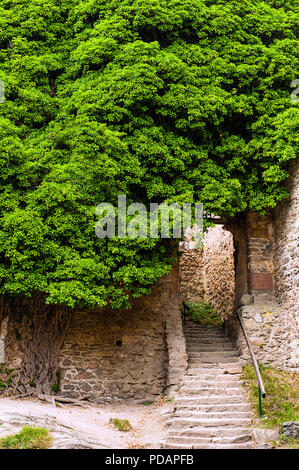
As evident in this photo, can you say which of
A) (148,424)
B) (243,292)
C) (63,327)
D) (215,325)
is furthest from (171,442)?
(215,325)

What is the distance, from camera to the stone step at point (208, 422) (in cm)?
1055

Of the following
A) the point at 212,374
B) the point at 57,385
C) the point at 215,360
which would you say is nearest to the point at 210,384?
the point at 212,374

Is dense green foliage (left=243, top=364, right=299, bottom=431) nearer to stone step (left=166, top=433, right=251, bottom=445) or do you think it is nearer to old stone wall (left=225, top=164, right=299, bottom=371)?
old stone wall (left=225, top=164, right=299, bottom=371)

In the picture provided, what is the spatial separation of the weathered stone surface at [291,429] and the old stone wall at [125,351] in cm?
329

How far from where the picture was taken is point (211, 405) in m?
11.2

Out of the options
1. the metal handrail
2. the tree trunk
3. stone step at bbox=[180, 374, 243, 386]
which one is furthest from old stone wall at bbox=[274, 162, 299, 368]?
the tree trunk

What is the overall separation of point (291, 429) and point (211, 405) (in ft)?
6.41

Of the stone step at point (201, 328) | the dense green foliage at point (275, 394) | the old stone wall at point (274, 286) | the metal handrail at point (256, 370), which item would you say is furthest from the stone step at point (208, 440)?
the stone step at point (201, 328)

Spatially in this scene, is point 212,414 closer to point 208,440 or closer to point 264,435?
point 208,440

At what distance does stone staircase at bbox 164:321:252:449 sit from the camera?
10.1 meters

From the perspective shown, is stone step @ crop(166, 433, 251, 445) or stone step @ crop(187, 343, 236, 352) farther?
stone step @ crop(187, 343, 236, 352)

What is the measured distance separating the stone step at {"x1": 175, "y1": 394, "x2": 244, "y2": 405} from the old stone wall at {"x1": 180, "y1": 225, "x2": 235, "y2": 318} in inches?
210

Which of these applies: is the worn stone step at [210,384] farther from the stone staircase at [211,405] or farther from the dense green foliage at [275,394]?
the dense green foliage at [275,394]

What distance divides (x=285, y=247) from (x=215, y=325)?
4.21 m
